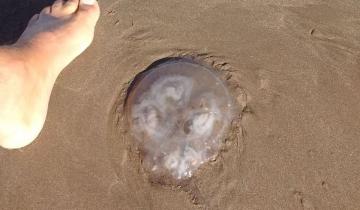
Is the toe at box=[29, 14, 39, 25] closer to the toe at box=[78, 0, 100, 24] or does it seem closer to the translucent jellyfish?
the toe at box=[78, 0, 100, 24]

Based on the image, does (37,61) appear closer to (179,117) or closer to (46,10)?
(46,10)

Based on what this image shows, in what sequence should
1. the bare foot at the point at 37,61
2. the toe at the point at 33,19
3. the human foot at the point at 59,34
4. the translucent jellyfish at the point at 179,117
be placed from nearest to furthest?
1. the bare foot at the point at 37,61
2. the translucent jellyfish at the point at 179,117
3. the human foot at the point at 59,34
4. the toe at the point at 33,19

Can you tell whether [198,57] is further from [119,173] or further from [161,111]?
[119,173]

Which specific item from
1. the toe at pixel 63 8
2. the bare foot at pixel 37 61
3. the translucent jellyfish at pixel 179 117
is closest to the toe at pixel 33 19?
the bare foot at pixel 37 61

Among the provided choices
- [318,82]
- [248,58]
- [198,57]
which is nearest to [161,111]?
[198,57]

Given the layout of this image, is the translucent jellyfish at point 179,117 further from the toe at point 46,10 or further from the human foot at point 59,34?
the toe at point 46,10

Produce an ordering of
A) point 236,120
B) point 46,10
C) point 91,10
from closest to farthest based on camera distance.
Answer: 1. point 236,120
2. point 91,10
3. point 46,10

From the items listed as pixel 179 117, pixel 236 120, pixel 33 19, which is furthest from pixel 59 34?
pixel 236 120

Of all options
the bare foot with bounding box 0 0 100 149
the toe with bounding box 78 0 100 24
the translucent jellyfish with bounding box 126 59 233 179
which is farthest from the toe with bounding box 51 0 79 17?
the translucent jellyfish with bounding box 126 59 233 179
